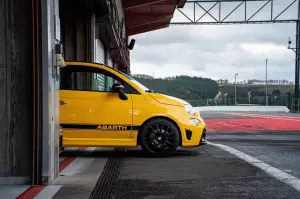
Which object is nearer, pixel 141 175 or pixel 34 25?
pixel 34 25

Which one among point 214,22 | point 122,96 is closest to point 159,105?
point 122,96

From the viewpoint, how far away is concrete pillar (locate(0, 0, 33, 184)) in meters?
5.28

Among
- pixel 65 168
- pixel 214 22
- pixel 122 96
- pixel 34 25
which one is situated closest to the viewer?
pixel 34 25

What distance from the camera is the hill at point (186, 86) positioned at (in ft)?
247

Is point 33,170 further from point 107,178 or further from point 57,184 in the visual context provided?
point 107,178

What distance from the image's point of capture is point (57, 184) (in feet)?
18.1

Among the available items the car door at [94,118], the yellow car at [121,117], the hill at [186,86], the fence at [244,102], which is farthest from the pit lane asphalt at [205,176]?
the hill at [186,86]

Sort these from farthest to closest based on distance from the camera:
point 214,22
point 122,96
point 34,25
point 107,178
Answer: point 214,22, point 122,96, point 107,178, point 34,25

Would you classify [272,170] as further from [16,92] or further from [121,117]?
[16,92]

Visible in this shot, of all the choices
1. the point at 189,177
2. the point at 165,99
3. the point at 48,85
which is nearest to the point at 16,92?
the point at 48,85

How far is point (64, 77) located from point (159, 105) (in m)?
1.85

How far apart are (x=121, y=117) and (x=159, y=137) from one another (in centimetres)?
80

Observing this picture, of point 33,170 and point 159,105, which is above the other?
point 159,105

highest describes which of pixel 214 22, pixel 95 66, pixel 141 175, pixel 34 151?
pixel 214 22
